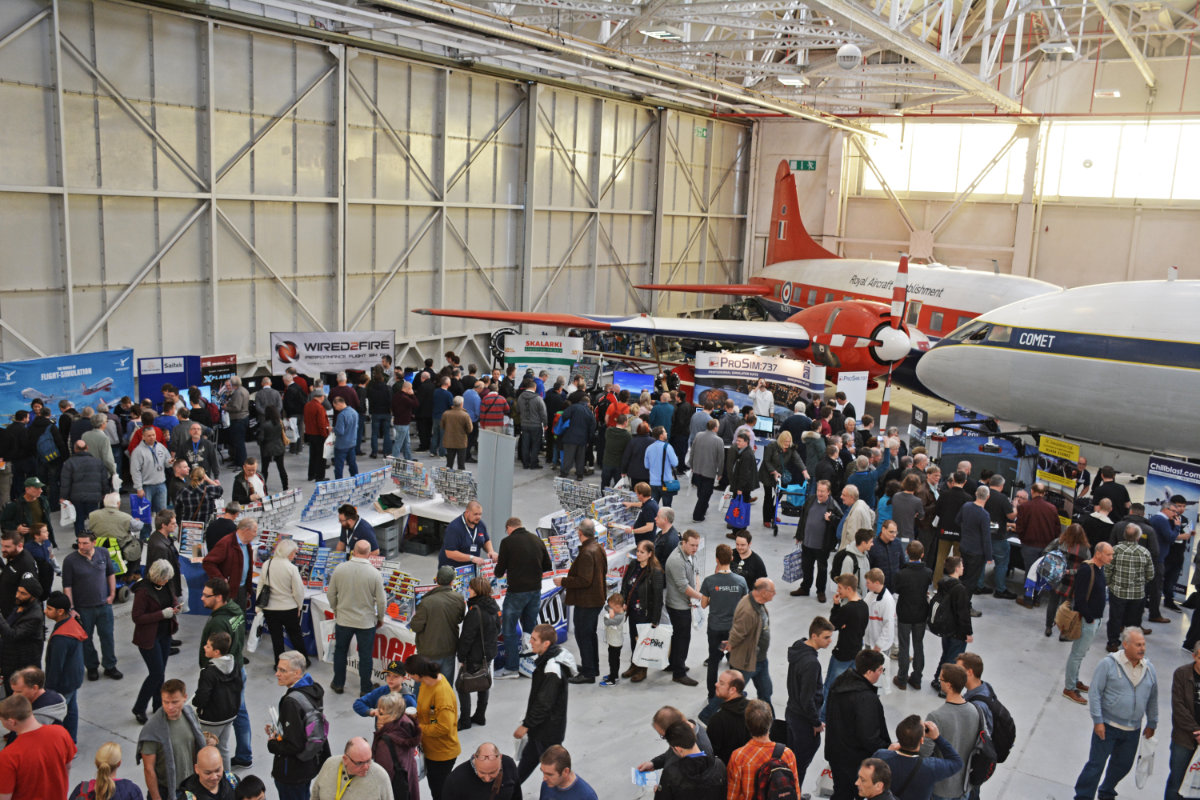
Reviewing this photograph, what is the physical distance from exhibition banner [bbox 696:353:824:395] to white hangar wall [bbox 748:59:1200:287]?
14.2 meters

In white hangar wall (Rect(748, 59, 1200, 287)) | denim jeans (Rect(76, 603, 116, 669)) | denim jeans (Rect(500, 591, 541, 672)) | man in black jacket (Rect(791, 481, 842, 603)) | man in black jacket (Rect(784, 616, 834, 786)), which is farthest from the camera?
white hangar wall (Rect(748, 59, 1200, 287))

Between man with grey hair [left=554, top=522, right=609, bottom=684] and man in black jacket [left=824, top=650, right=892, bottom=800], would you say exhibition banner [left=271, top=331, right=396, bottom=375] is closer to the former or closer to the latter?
man with grey hair [left=554, top=522, right=609, bottom=684]

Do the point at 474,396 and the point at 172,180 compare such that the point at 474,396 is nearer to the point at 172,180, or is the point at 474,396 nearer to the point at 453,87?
the point at 172,180

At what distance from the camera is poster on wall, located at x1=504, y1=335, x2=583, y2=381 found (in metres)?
19.5

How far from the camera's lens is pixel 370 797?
209 inches

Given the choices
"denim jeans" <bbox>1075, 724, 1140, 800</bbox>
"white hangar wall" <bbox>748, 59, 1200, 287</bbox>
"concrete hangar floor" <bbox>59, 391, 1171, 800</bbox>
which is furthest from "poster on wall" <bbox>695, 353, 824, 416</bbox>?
"white hangar wall" <bbox>748, 59, 1200, 287</bbox>

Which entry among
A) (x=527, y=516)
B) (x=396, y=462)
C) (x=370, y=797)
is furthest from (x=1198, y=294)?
(x=370, y=797)

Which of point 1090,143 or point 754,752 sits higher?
point 1090,143

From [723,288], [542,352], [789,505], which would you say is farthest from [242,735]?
[723,288]

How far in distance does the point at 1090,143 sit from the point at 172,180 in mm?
24692

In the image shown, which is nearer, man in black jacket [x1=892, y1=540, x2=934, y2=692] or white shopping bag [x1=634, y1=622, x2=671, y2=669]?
man in black jacket [x1=892, y1=540, x2=934, y2=692]

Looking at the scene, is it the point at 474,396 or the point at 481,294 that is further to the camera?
the point at 481,294

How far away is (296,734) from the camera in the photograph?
5.96 m

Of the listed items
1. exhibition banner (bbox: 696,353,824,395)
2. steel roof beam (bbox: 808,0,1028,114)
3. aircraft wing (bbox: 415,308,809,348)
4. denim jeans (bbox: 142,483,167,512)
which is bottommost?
denim jeans (bbox: 142,483,167,512)
